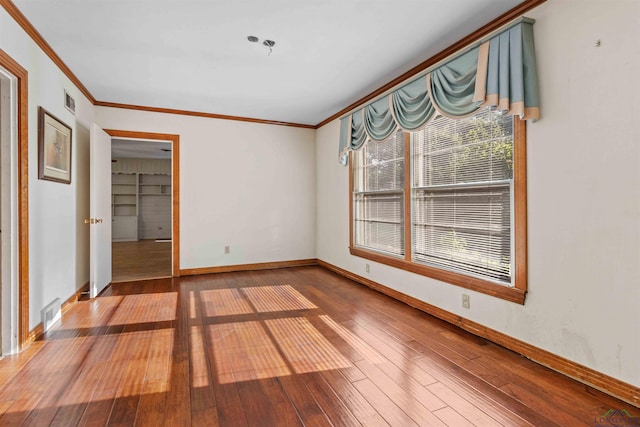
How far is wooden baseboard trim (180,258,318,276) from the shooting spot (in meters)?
4.94

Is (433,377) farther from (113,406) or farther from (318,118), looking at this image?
(318,118)

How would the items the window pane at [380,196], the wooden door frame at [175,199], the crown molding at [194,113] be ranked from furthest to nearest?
the wooden door frame at [175,199] < the crown molding at [194,113] < the window pane at [380,196]

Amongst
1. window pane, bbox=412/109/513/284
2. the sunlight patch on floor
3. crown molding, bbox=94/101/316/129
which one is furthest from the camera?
crown molding, bbox=94/101/316/129

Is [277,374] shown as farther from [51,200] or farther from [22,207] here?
[51,200]

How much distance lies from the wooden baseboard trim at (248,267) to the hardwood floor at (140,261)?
0.36 m

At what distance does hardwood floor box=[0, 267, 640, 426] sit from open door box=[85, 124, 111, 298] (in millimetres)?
714

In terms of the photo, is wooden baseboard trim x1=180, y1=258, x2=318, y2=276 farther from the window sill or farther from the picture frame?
the picture frame

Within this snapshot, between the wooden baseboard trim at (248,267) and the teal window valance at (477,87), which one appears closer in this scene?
the teal window valance at (477,87)

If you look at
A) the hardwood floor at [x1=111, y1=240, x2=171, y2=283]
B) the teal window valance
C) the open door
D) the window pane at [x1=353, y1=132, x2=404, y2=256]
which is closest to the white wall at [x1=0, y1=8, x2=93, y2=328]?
the open door

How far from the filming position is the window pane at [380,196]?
3.73m

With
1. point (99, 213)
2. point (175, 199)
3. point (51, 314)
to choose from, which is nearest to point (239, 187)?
point (175, 199)

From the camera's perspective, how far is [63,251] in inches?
127

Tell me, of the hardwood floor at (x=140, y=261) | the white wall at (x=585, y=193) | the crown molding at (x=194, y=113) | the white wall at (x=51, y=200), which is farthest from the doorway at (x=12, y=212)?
the white wall at (x=585, y=193)

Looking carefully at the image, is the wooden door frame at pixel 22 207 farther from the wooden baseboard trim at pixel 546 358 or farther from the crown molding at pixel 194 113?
the wooden baseboard trim at pixel 546 358
